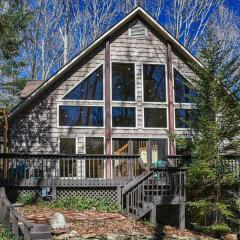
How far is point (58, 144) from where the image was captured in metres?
18.0

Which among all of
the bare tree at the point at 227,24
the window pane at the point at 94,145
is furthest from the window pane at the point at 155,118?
the bare tree at the point at 227,24

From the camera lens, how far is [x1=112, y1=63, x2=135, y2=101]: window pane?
18.7 meters

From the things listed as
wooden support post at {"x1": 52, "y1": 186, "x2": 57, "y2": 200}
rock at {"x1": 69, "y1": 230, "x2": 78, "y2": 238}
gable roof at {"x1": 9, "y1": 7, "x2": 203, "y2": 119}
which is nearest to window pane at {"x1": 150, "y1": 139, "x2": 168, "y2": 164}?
gable roof at {"x1": 9, "y1": 7, "x2": 203, "y2": 119}

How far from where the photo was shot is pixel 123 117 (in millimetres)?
18516

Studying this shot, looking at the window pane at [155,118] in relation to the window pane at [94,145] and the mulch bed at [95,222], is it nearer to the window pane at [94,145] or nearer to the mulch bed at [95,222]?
the window pane at [94,145]

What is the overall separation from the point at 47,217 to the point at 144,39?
32.7 ft

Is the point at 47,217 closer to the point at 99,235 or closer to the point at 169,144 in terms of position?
the point at 99,235

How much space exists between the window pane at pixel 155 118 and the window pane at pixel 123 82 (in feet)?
2.91

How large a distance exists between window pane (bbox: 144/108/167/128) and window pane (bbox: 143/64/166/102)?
1.54 feet

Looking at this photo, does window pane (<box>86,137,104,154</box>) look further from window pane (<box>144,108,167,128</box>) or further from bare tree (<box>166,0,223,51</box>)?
bare tree (<box>166,0,223,51</box>)

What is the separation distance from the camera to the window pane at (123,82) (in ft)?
61.3

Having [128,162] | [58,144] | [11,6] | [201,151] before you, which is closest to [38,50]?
[11,6]

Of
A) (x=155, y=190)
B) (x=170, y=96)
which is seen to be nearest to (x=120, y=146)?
(x=170, y=96)

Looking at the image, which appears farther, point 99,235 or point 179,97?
point 179,97
